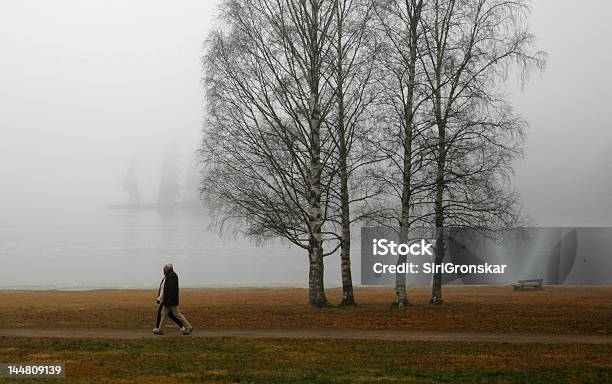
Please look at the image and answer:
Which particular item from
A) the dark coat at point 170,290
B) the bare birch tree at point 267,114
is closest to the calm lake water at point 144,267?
the bare birch tree at point 267,114

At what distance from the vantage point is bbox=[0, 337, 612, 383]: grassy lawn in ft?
42.7

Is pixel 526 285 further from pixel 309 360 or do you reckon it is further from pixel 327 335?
pixel 309 360

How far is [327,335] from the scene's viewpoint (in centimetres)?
2002

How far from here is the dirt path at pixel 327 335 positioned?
19125 millimetres

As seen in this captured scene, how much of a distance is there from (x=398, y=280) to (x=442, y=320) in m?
4.58

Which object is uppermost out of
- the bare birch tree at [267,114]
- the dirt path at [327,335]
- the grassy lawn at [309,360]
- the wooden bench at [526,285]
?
→ the bare birch tree at [267,114]

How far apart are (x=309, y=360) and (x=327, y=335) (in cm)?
495

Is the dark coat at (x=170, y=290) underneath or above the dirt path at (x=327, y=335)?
above

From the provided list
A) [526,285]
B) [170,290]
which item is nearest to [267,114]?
[170,290]

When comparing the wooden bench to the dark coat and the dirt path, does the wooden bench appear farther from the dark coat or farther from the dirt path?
the dark coat

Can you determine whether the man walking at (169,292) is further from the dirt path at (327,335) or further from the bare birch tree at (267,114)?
the bare birch tree at (267,114)

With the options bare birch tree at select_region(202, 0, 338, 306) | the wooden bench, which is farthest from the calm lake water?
bare birch tree at select_region(202, 0, 338, 306)

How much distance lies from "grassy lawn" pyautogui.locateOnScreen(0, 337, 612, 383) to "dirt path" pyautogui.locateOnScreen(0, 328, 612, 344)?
126 cm

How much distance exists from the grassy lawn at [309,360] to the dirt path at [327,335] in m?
1.26
